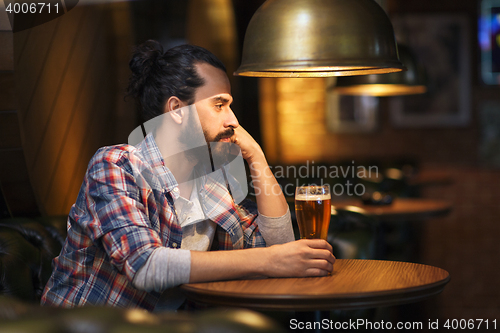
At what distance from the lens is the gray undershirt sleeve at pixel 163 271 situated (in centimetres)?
118

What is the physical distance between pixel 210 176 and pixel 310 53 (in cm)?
75

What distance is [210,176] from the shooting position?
1731 mm

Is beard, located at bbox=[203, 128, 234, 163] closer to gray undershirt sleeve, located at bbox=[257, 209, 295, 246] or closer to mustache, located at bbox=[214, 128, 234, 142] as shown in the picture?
mustache, located at bbox=[214, 128, 234, 142]

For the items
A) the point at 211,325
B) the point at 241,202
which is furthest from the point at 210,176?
the point at 211,325

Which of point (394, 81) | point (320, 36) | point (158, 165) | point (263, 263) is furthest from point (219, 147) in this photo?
point (394, 81)

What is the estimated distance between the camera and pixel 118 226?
1221 mm

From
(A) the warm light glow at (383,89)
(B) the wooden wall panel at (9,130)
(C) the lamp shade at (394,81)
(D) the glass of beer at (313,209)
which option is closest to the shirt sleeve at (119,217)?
(D) the glass of beer at (313,209)

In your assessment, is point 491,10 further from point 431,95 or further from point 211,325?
point 211,325

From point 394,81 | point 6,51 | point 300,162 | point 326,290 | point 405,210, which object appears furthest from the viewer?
point 300,162

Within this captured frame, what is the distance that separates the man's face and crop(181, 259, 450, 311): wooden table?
54 centimetres

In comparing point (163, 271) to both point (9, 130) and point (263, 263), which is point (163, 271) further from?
point (9, 130)

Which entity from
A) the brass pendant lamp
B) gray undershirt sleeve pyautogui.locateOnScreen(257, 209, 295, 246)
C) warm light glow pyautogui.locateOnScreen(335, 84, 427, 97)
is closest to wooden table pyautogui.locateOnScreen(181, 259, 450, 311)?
gray undershirt sleeve pyautogui.locateOnScreen(257, 209, 295, 246)

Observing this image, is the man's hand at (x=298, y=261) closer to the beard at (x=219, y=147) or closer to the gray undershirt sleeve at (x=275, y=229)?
the gray undershirt sleeve at (x=275, y=229)

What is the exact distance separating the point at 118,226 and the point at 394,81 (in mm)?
1935
